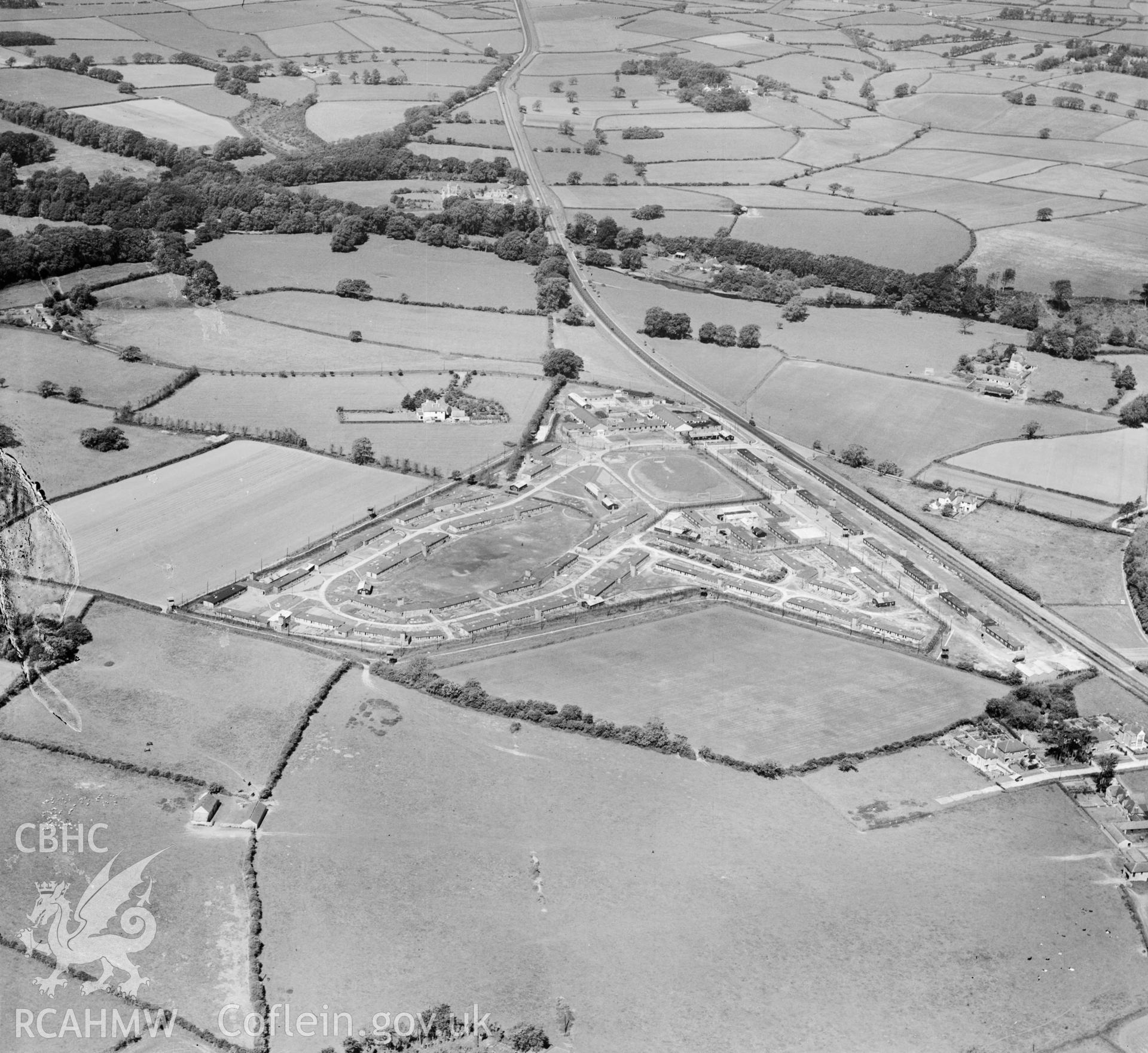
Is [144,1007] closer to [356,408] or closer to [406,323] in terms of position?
[356,408]

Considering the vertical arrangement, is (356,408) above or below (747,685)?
above

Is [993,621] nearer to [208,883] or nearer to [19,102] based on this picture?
[208,883]

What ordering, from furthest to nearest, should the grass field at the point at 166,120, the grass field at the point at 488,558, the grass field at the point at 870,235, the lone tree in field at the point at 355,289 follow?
the grass field at the point at 166,120 < the grass field at the point at 870,235 < the lone tree in field at the point at 355,289 < the grass field at the point at 488,558

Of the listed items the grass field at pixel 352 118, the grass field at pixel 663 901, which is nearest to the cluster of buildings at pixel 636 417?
the grass field at pixel 663 901

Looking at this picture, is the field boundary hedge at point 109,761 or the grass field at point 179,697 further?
the grass field at point 179,697

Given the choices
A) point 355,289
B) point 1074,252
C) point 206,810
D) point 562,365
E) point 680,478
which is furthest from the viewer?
point 1074,252

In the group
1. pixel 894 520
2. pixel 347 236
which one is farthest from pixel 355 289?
pixel 894 520

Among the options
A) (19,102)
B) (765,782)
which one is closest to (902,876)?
(765,782)

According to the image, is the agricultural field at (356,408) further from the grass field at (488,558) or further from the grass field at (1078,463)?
the grass field at (1078,463)
